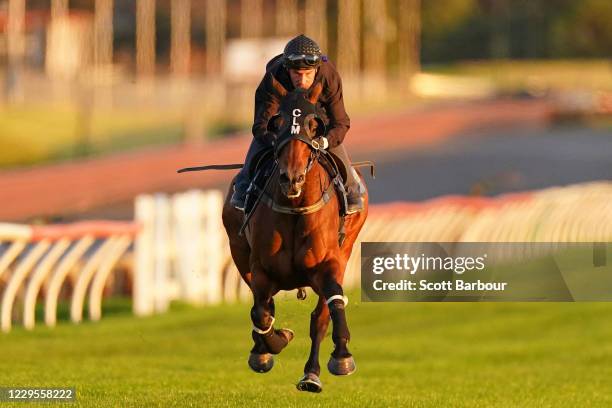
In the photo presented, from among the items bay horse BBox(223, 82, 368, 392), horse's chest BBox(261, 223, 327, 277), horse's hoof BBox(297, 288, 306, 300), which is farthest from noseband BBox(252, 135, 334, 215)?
horse's hoof BBox(297, 288, 306, 300)

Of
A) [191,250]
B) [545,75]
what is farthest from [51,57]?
[191,250]

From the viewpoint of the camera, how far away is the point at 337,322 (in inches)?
433

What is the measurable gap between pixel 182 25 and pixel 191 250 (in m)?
71.9

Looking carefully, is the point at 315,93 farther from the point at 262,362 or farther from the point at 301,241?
the point at 262,362

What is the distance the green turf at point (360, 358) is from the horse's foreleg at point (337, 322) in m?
0.75

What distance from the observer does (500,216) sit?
3005cm

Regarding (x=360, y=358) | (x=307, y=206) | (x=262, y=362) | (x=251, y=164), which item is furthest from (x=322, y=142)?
(x=360, y=358)

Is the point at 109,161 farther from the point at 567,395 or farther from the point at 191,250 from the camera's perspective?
the point at 567,395

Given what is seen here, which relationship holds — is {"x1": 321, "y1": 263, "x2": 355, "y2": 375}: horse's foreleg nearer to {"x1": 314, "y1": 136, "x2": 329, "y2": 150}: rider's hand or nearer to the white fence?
{"x1": 314, "y1": 136, "x2": 329, "y2": 150}: rider's hand

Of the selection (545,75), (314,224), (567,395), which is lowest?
(545,75)

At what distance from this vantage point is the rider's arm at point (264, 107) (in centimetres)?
1127

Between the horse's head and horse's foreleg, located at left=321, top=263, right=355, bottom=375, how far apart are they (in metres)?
0.74

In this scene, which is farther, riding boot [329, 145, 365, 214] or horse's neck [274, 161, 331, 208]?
riding boot [329, 145, 365, 214]

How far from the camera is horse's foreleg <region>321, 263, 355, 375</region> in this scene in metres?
10.8
